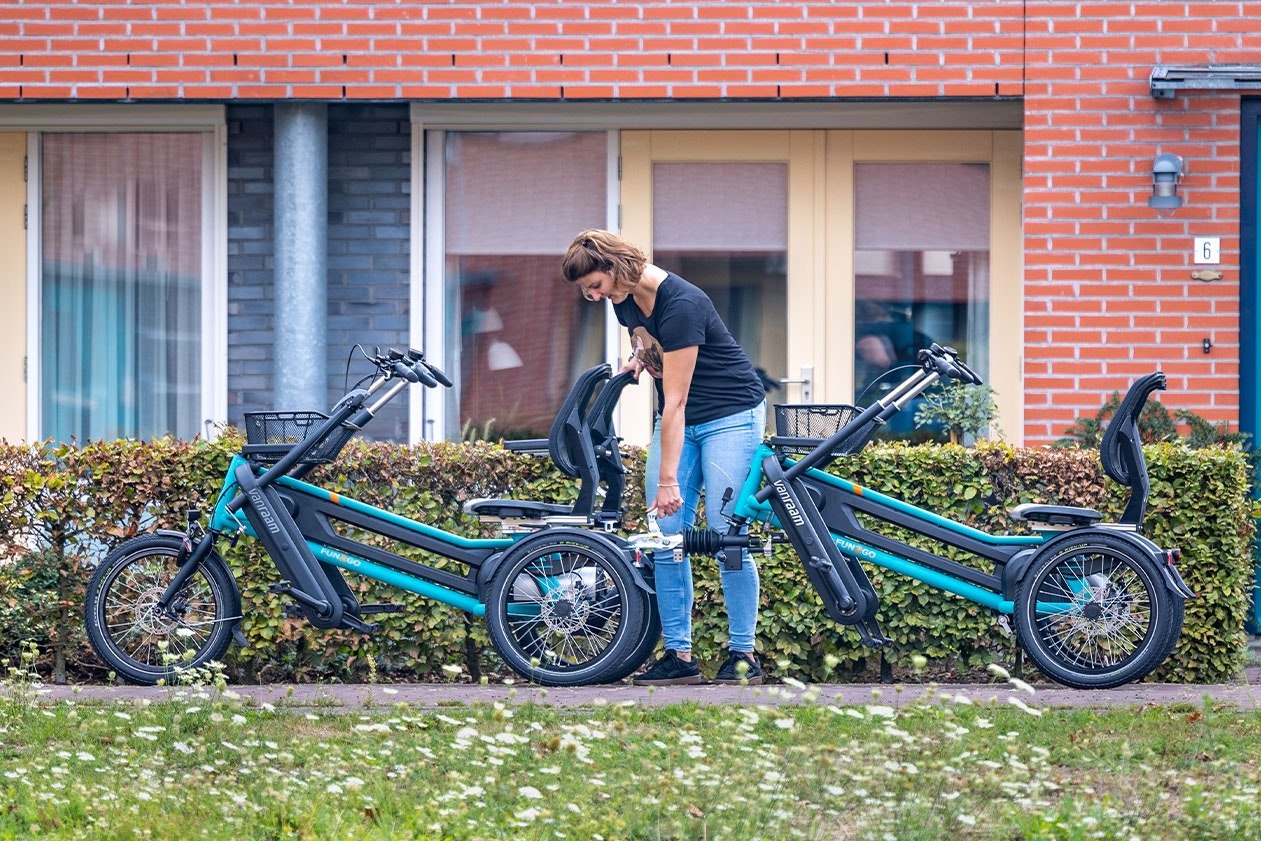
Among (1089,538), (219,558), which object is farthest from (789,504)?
(219,558)

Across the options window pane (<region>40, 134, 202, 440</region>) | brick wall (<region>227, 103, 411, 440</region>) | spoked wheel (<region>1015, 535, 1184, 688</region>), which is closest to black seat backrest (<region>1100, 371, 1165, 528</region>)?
spoked wheel (<region>1015, 535, 1184, 688</region>)

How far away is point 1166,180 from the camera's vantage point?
29.6 ft

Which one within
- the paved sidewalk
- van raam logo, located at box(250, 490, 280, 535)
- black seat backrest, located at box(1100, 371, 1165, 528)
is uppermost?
black seat backrest, located at box(1100, 371, 1165, 528)

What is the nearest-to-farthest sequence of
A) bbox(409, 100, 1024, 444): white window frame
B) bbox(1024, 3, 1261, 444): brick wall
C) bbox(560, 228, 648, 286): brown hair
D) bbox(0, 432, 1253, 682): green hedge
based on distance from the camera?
bbox(560, 228, 648, 286): brown hair < bbox(0, 432, 1253, 682): green hedge < bbox(1024, 3, 1261, 444): brick wall < bbox(409, 100, 1024, 444): white window frame

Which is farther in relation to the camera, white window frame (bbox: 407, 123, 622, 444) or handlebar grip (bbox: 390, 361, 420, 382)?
white window frame (bbox: 407, 123, 622, 444)

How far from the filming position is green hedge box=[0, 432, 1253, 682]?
7094 millimetres

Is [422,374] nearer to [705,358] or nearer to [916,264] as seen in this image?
[705,358]

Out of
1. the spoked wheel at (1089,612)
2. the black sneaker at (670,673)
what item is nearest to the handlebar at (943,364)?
the spoked wheel at (1089,612)

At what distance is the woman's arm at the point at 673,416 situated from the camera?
640 centimetres

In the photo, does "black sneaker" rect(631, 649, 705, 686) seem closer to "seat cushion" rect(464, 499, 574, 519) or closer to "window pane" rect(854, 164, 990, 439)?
"seat cushion" rect(464, 499, 574, 519)

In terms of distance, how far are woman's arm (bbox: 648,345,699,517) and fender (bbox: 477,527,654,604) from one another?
0.22 meters

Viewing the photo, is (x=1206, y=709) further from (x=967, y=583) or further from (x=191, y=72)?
(x=191, y=72)

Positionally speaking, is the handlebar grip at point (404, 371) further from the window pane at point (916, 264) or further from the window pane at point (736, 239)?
the window pane at point (916, 264)

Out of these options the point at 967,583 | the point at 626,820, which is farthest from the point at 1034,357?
the point at 626,820
